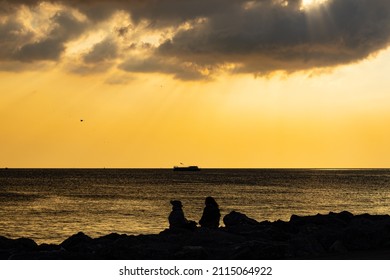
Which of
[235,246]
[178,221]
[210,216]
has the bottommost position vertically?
[235,246]

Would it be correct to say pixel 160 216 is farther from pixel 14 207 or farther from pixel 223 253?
pixel 223 253

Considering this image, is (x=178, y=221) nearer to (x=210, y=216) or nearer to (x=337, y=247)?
(x=210, y=216)

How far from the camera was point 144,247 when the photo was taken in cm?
2078

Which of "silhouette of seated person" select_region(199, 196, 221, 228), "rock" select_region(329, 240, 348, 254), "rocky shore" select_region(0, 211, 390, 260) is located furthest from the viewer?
"silhouette of seated person" select_region(199, 196, 221, 228)

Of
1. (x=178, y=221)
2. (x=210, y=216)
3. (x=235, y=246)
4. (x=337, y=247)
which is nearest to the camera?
(x=235, y=246)

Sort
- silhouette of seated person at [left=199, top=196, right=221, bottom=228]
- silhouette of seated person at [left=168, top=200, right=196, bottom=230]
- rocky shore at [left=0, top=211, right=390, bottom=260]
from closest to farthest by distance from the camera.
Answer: rocky shore at [left=0, top=211, right=390, bottom=260], silhouette of seated person at [left=168, top=200, right=196, bottom=230], silhouette of seated person at [left=199, top=196, right=221, bottom=228]

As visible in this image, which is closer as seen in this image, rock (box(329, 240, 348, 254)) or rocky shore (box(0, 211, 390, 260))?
rocky shore (box(0, 211, 390, 260))

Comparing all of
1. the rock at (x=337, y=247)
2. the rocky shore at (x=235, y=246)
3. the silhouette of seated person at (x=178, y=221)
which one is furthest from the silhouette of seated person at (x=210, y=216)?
the rock at (x=337, y=247)

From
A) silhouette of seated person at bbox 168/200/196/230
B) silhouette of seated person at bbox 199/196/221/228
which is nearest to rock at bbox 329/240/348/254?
silhouette of seated person at bbox 168/200/196/230

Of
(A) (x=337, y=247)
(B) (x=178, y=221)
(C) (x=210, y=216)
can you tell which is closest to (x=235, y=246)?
(A) (x=337, y=247)

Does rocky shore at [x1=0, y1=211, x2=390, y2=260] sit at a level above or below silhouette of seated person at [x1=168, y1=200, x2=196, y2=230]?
below

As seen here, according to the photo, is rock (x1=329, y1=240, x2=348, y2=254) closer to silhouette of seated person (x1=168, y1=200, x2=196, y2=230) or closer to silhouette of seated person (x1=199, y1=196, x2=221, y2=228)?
silhouette of seated person (x1=168, y1=200, x2=196, y2=230)

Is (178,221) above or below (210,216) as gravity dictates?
below
